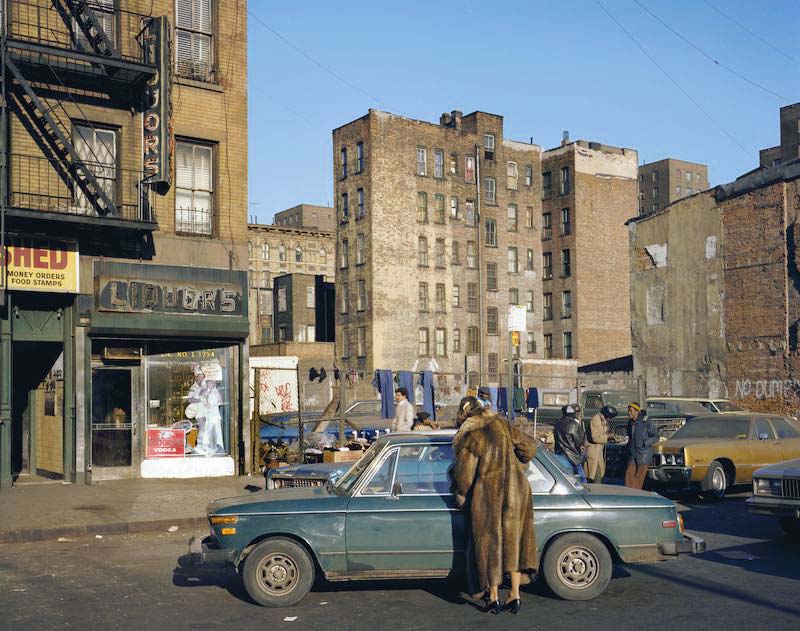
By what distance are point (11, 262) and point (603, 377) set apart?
30681 mm

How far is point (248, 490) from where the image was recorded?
17172mm

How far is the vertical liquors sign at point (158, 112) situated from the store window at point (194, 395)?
3.66 m

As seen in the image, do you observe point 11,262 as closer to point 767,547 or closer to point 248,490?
point 248,490

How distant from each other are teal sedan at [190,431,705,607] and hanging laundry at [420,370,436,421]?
14.0m

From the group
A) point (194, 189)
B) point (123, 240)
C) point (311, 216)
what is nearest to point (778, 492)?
point (123, 240)

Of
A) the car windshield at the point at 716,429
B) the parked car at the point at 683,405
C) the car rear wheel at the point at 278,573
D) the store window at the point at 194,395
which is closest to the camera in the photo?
the car rear wheel at the point at 278,573

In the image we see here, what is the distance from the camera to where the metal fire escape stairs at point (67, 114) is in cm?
1711

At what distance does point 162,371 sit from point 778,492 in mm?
12030

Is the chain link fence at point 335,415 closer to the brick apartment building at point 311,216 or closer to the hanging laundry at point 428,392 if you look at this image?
the hanging laundry at point 428,392

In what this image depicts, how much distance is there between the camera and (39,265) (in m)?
17.2

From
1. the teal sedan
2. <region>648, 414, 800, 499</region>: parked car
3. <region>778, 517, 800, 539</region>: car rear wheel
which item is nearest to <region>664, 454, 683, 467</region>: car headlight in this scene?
<region>648, 414, 800, 499</region>: parked car

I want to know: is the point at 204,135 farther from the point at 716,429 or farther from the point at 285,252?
the point at 285,252

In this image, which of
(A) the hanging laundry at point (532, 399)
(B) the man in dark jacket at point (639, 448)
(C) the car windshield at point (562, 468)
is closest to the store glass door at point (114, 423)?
(B) the man in dark jacket at point (639, 448)

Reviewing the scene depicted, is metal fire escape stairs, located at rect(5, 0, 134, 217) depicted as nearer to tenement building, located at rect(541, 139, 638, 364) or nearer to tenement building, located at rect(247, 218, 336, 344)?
tenement building, located at rect(541, 139, 638, 364)
